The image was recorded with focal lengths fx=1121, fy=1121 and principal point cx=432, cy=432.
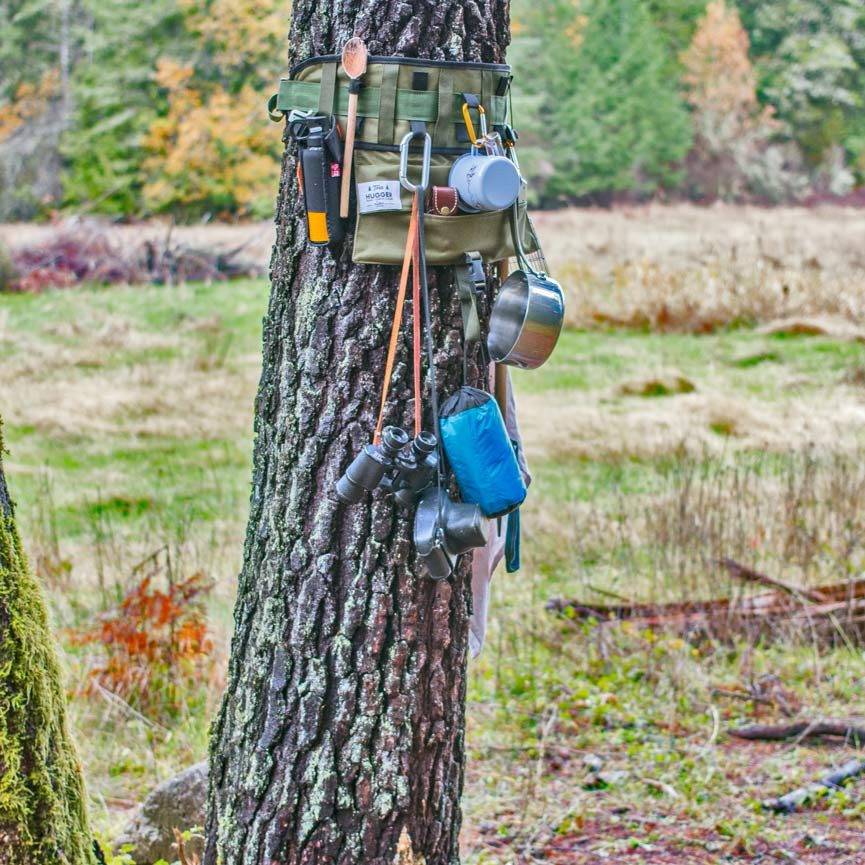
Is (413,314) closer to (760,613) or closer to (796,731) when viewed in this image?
(796,731)

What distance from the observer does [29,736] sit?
240 cm

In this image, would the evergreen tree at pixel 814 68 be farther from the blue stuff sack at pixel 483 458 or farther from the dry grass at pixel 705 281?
the blue stuff sack at pixel 483 458

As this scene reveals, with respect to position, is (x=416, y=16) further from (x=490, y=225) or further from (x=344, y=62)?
(x=490, y=225)

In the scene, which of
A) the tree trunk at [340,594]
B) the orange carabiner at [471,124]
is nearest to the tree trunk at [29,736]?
the tree trunk at [340,594]

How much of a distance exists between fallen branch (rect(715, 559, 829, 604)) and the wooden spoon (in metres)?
3.59

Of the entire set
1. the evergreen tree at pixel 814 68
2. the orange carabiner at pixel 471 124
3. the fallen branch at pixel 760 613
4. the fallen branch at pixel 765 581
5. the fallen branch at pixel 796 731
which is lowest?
the fallen branch at pixel 796 731

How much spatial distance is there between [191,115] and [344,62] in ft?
92.4

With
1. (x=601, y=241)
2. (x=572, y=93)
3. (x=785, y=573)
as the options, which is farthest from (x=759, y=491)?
(x=572, y=93)

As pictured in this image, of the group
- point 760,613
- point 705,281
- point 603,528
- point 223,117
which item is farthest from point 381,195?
point 223,117

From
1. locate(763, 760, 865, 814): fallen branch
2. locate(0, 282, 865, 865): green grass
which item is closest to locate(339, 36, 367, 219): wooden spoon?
locate(0, 282, 865, 865): green grass

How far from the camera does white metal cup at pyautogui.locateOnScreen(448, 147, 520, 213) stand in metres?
2.29

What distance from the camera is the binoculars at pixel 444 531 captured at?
89.7 inches

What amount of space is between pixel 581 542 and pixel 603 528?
25 centimetres

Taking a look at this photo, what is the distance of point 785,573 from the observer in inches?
224
